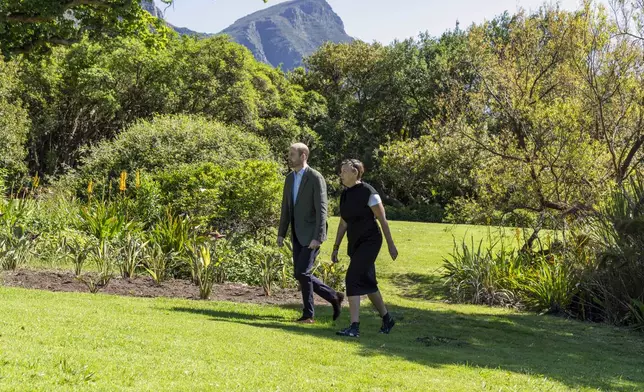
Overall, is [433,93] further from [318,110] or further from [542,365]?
[542,365]

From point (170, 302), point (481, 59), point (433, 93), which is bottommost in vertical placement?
point (170, 302)

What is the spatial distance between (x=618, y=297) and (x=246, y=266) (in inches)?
240

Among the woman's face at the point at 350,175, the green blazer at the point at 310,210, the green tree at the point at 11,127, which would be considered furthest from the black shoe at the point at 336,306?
the green tree at the point at 11,127

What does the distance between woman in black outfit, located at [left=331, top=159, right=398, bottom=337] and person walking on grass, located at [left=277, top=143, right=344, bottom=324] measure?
1.13 ft

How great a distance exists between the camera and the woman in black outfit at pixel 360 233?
723cm

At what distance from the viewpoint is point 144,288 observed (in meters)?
9.52

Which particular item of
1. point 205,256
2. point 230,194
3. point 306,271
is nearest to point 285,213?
point 306,271

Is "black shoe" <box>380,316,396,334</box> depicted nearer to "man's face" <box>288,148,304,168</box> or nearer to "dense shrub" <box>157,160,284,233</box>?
"man's face" <box>288,148,304,168</box>

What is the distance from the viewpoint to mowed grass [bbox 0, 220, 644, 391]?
4609mm

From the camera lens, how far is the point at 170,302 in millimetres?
8586

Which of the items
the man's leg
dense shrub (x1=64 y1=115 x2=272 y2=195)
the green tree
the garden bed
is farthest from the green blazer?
the green tree

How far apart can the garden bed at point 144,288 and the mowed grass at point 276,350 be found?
61 centimetres

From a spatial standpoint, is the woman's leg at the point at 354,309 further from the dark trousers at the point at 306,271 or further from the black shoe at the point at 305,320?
the black shoe at the point at 305,320

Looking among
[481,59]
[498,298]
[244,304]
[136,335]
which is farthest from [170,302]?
[481,59]
